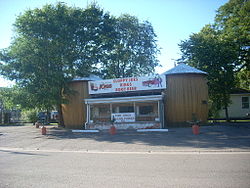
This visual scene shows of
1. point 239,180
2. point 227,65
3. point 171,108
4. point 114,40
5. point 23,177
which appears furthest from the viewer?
point 114,40

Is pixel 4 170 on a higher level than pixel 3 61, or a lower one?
lower

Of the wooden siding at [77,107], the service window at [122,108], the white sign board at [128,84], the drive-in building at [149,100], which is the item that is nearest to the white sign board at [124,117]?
the drive-in building at [149,100]

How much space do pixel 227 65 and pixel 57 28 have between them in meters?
18.2

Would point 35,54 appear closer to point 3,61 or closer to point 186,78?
point 3,61

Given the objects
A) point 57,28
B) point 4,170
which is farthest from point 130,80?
point 4,170

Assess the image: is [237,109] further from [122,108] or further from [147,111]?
[122,108]

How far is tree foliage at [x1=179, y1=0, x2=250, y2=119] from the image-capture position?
912 inches

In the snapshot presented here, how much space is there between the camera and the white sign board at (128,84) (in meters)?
20.3

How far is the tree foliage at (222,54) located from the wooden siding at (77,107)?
42.8ft

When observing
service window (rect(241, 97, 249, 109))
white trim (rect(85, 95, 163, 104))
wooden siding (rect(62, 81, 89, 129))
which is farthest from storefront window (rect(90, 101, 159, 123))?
service window (rect(241, 97, 249, 109))

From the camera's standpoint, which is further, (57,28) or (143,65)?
(143,65)

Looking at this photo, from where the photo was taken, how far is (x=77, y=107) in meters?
22.4

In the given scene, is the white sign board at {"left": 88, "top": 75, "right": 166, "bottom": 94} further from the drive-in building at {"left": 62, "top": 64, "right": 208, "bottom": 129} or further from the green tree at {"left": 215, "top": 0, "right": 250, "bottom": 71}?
the green tree at {"left": 215, "top": 0, "right": 250, "bottom": 71}

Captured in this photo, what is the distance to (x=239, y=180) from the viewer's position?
5.34 m
